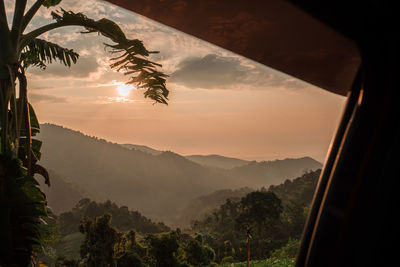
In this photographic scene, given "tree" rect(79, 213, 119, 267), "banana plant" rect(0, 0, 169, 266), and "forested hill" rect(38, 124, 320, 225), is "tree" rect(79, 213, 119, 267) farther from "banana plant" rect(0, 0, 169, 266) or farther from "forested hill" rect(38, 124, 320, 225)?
"forested hill" rect(38, 124, 320, 225)

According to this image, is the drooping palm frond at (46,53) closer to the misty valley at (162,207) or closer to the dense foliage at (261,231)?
the misty valley at (162,207)

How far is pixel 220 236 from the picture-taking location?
36.9 m

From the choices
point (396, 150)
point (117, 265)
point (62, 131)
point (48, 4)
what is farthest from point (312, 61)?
point (62, 131)

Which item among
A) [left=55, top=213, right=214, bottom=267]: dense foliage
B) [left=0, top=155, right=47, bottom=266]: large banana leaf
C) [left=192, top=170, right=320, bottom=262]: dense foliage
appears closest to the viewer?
[left=0, top=155, right=47, bottom=266]: large banana leaf

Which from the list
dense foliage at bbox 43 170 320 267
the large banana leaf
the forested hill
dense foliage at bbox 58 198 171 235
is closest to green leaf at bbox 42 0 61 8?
the large banana leaf

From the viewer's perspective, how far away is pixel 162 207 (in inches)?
4766

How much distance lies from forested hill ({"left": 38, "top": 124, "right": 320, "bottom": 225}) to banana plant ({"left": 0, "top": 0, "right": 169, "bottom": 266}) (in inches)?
4235

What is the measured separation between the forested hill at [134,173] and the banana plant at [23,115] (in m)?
108

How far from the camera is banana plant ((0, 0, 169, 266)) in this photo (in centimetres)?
169

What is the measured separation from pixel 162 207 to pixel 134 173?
74.8ft

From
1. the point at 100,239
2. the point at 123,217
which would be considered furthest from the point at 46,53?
the point at 123,217

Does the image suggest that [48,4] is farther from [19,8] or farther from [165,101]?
[165,101]

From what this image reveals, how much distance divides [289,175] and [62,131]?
11275cm

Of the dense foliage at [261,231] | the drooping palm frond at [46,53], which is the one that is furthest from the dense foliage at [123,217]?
the drooping palm frond at [46,53]
